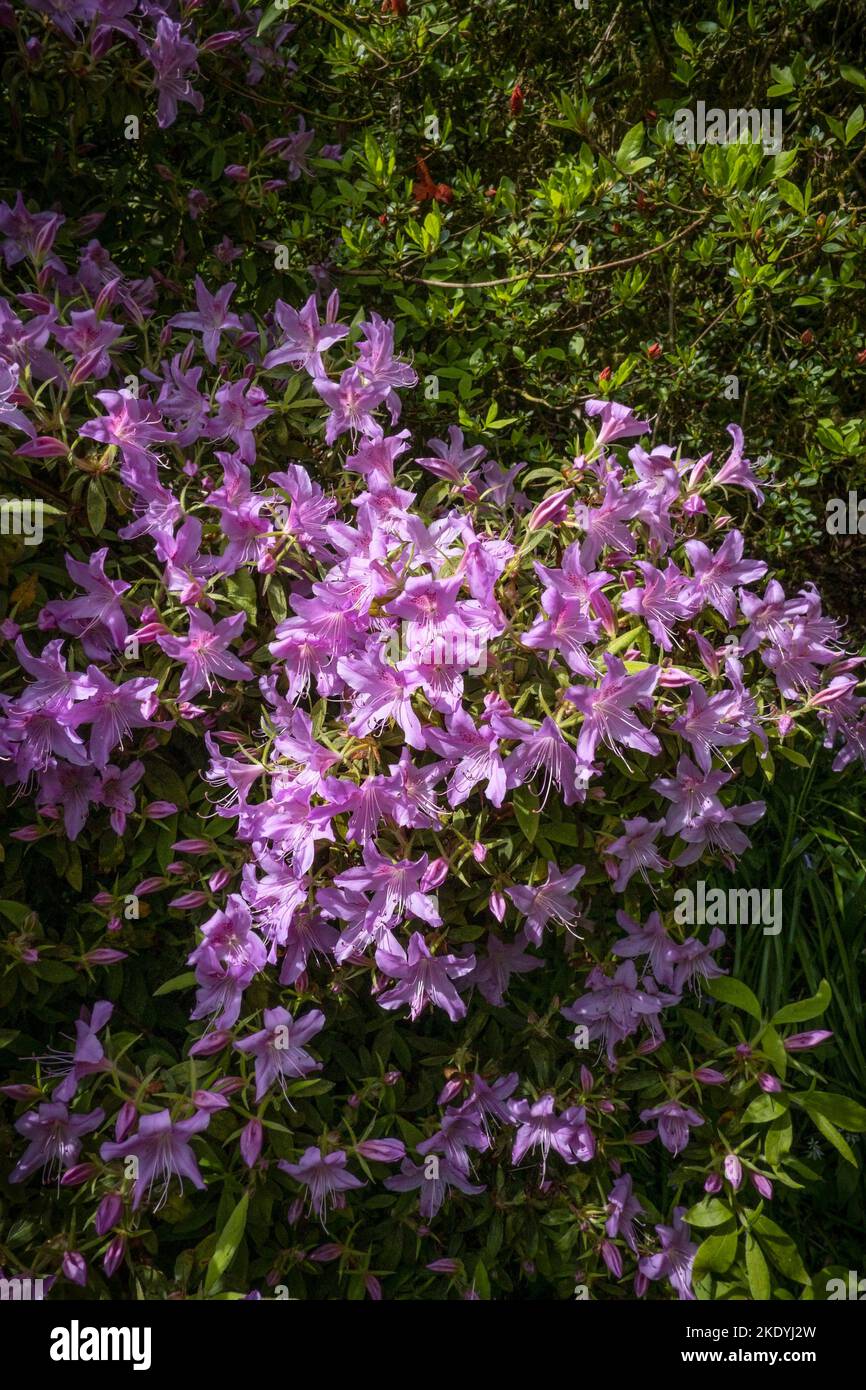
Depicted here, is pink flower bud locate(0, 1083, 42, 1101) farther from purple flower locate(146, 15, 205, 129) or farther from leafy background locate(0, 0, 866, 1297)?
purple flower locate(146, 15, 205, 129)

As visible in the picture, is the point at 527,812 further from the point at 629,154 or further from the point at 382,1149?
the point at 629,154

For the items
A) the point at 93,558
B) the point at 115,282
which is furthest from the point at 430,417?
the point at 93,558

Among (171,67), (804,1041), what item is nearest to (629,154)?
(171,67)

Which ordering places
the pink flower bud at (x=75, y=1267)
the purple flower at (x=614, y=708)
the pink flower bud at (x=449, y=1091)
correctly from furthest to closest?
1. the pink flower bud at (x=449, y=1091)
2. the pink flower bud at (x=75, y=1267)
3. the purple flower at (x=614, y=708)

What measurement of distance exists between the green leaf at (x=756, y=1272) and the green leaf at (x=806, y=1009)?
38 centimetres

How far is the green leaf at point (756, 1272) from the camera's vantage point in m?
1.92

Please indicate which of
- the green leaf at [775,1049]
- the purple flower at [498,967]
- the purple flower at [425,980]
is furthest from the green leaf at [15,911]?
the green leaf at [775,1049]

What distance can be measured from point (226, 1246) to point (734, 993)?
979mm

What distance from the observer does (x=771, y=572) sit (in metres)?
3.12

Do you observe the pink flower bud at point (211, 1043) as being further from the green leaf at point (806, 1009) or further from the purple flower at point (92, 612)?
the green leaf at point (806, 1009)

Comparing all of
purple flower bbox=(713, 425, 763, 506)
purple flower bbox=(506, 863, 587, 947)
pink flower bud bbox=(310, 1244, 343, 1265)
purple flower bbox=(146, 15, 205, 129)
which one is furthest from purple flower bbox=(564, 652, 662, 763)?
purple flower bbox=(146, 15, 205, 129)

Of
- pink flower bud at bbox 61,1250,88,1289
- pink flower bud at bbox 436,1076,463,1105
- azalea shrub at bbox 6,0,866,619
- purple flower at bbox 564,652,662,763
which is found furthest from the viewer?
azalea shrub at bbox 6,0,866,619

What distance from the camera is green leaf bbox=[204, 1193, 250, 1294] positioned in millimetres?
1794
